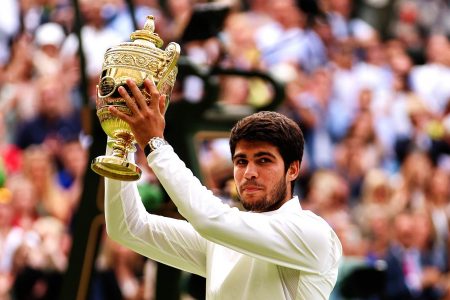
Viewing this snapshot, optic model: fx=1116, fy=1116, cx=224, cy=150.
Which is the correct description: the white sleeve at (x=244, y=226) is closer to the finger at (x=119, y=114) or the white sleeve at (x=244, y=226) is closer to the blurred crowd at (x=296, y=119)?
the finger at (x=119, y=114)

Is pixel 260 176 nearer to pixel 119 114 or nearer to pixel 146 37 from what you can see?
pixel 119 114

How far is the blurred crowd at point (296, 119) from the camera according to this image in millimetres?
7938

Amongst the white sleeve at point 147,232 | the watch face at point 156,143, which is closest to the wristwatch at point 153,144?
the watch face at point 156,143

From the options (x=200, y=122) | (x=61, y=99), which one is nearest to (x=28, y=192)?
(x=61, y=99)

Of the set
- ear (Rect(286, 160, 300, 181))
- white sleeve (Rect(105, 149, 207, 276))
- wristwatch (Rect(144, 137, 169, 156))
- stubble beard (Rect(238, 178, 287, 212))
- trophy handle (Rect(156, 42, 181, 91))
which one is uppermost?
trophy handle (Rect(156, 42, 181, 91))

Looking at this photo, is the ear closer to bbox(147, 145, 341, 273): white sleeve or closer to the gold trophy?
bbox(147, 145, 341, 273): white sleeve

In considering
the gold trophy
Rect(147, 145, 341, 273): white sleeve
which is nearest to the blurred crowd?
the gold trophy

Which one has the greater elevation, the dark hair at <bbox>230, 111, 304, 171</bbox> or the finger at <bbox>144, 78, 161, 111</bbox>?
the finger at <bbox>144, 78, 161, 111</bbox>

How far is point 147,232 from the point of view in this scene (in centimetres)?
378

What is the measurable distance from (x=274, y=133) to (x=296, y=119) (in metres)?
6.59

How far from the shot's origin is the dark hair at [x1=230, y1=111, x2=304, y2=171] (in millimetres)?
3637

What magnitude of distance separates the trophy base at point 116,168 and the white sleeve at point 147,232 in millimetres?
91

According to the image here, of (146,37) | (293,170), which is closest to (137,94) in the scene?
(146,37)

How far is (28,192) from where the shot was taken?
809 cm
